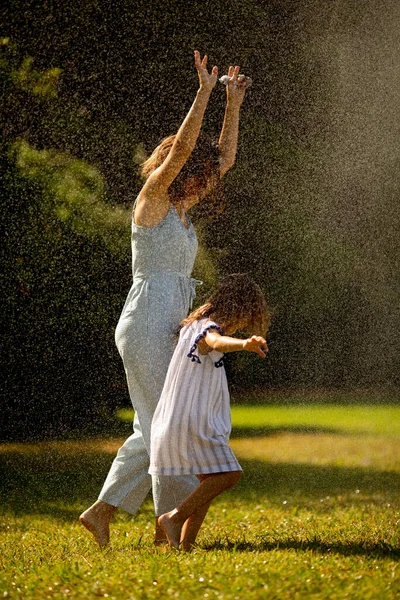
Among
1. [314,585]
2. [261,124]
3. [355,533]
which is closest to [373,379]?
[261,124]

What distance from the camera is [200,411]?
4105mm

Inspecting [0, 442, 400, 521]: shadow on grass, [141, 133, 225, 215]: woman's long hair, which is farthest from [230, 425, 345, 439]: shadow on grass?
[141, 133, 225, 215]: woman's long hair

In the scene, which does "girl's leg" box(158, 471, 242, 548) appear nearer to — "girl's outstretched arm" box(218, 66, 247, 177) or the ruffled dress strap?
the ruffled dress strap

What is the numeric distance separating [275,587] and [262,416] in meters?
13.4

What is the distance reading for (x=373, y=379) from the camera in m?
22.2

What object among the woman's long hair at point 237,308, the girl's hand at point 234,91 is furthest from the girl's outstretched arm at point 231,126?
the woman's long hair at point 237,308

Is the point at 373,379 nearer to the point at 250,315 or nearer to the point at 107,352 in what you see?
the point at 107,352

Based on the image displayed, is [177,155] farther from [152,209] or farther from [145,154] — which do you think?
[145,154]

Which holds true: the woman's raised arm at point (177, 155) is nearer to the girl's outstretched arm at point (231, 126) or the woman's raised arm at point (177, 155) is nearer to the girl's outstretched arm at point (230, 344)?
the girl's outstretched arm at point (231, 126)

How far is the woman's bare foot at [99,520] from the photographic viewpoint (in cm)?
441

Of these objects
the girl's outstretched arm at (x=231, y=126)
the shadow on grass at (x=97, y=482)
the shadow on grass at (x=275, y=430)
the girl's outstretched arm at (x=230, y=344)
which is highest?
the girl's outstretched arm at (x=231, y=126)

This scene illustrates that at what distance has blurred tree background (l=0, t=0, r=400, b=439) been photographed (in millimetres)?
10703

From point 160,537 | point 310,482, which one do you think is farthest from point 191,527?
point 310,482

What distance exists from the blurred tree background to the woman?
597 cm
